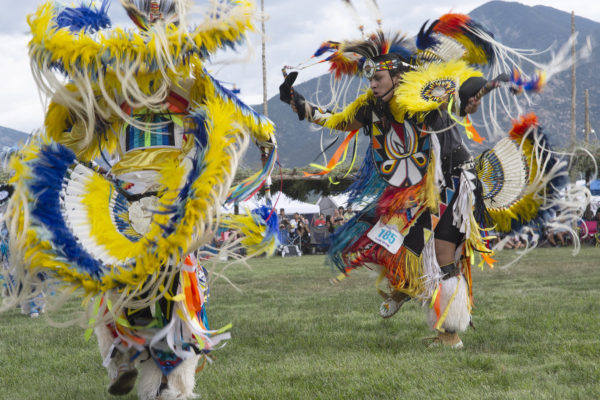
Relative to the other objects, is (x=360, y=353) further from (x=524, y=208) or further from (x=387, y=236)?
(x=524, y=208)

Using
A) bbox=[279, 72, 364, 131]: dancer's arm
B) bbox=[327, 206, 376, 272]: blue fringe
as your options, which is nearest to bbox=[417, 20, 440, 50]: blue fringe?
bbox=[279, 72, 364, 131]: dancer's arm

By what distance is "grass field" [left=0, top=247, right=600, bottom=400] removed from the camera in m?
2.97

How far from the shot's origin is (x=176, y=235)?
238 cm

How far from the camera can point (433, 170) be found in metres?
3.86

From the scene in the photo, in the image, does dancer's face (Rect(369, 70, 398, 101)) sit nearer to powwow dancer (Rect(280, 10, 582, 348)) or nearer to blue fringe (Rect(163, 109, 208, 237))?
powwow dancer (Rect(280, 10, 582, 348))

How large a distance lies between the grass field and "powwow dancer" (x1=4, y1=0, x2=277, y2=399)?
45 centimetres

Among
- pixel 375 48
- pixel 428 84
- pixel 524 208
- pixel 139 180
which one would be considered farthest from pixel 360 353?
pixel 375 48

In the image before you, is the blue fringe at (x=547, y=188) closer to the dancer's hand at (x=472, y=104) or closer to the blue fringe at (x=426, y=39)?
the dancer's hand at (x=472, y=104)

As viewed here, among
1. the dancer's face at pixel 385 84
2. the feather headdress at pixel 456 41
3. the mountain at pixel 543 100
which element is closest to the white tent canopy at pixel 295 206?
the feather headdress at pixel 456 41

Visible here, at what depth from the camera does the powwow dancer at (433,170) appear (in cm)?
383

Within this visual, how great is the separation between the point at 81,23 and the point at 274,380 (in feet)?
6.31

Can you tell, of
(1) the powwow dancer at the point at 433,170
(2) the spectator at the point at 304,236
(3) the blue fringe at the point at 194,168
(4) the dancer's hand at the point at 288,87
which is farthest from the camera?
(2) the spectator at the point at 304,236

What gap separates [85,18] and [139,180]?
2.63 feet

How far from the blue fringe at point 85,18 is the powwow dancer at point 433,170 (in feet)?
4.52
